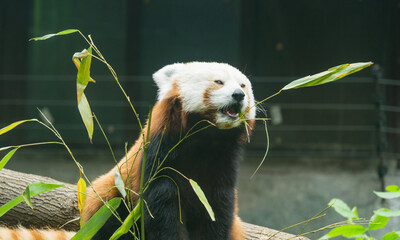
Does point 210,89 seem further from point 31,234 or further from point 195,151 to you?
point 31,234

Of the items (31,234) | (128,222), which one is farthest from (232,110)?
(31,234)

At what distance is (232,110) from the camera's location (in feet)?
9.04

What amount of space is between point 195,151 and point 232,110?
31 cm

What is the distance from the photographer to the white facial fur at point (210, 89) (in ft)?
8.95

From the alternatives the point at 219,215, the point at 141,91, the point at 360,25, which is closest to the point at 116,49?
the point at 141,91

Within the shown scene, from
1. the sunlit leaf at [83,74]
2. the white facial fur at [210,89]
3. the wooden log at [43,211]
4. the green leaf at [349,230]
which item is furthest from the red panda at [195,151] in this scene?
the wooden log at [43,211]

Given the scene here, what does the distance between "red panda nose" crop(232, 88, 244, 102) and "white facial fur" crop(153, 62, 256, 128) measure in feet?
0.06

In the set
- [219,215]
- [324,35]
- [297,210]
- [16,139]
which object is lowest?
[297,210]

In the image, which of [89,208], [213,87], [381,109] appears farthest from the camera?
[381,109]

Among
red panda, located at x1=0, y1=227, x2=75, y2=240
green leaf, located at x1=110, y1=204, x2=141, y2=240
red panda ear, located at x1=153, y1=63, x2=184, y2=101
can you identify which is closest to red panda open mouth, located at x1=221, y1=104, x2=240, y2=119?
red panda ear, located at x1=153, y1=63, x2=184, y2=101

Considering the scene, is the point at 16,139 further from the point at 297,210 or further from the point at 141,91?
the point at 297,210

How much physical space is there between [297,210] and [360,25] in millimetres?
2441

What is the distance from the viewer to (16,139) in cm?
636

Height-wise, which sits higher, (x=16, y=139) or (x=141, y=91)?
(x=141, y=91)
